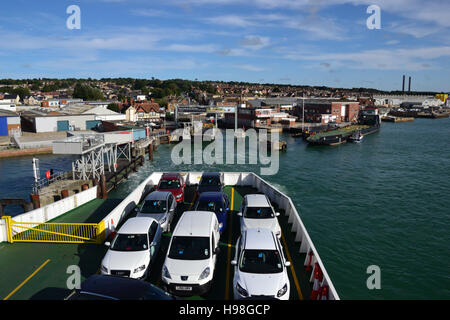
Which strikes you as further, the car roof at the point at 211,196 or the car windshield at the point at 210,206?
the car roof at the point at 211,196

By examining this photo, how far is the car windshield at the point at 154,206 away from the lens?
1195cm

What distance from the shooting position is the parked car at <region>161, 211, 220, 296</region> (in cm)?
772

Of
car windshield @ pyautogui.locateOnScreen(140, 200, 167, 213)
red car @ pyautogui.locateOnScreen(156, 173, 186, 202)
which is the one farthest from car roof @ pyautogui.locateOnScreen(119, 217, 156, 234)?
red car @ pyautogui.locateOnScreen(156, 173, 186, 202)

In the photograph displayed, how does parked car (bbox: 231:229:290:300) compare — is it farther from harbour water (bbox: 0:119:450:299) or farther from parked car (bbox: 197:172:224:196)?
parked car (bbox: 197:172:224:196)

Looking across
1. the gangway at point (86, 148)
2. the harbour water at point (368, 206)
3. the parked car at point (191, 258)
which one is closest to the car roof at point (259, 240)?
the parked car at point (191, 258)

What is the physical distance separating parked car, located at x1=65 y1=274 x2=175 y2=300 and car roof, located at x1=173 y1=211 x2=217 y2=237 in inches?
102

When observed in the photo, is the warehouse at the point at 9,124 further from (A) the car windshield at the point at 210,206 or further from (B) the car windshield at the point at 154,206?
(A) the car windshield at the point at 210,206

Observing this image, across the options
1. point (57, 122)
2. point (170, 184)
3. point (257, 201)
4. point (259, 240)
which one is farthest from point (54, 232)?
point (57, 122)

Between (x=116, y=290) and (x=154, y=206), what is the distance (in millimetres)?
6041

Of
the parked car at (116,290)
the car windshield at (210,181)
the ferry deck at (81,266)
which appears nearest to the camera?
the parked car at (116,290)

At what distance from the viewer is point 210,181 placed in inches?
637

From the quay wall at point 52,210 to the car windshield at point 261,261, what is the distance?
8.18 m
